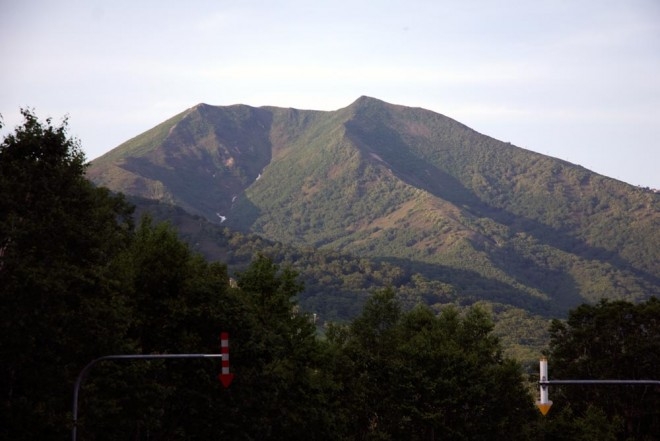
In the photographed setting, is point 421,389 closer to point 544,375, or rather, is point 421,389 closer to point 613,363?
point 613,363

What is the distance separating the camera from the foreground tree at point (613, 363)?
97.3 meters

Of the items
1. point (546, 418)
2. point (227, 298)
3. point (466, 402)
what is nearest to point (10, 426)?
point (227, 298)

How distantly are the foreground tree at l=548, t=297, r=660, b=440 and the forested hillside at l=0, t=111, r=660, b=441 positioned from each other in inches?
Result: 6.0

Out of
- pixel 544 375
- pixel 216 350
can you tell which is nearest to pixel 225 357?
pixel 544 375

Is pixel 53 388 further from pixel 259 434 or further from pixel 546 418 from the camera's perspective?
pixel 546 418

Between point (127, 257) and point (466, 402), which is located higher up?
point (127, 257)

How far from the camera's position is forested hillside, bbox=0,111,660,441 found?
4838cm

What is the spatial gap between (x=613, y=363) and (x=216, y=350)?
45889 mm

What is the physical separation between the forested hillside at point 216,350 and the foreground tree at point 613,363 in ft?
0.50

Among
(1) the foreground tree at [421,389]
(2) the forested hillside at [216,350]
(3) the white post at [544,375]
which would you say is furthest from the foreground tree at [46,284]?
(1) the foreground tree at [421,389]

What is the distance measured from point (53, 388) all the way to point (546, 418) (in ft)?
194

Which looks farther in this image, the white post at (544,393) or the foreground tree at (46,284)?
the foreground tree at (46,284)

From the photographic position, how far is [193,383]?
6309cm

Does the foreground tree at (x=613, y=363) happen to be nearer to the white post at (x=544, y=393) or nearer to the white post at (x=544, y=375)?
the white post at (x=544, y=375)
